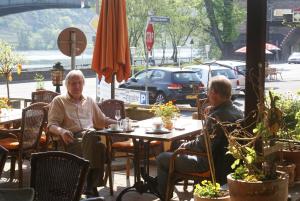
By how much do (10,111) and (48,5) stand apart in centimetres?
4100

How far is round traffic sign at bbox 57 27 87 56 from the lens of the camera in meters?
9.48

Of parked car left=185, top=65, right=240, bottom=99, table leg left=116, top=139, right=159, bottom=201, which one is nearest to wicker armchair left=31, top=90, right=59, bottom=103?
table leg left=116, top=139, right=159, bottom=201

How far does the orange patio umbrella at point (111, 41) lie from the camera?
6.61 meters

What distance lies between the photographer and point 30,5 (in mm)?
45750

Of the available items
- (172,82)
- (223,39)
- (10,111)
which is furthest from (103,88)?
(223,39)

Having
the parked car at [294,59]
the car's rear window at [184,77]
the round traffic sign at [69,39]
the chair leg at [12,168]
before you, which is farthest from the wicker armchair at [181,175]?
the parked car at [294,59]

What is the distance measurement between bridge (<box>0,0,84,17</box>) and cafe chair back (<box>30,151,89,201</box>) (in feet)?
141

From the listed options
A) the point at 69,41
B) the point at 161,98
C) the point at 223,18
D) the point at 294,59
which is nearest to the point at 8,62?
the point at 69,41

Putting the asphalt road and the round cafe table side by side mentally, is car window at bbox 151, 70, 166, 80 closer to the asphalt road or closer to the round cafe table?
the asphalt road

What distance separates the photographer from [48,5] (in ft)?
152

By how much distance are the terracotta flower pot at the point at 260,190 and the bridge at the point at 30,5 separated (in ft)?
142

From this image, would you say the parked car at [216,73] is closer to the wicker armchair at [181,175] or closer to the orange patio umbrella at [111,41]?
the orange patio umbrella at [111,41]

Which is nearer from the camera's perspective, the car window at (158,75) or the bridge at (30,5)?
the car window at (158,75)

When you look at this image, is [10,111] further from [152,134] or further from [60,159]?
[60,159]
